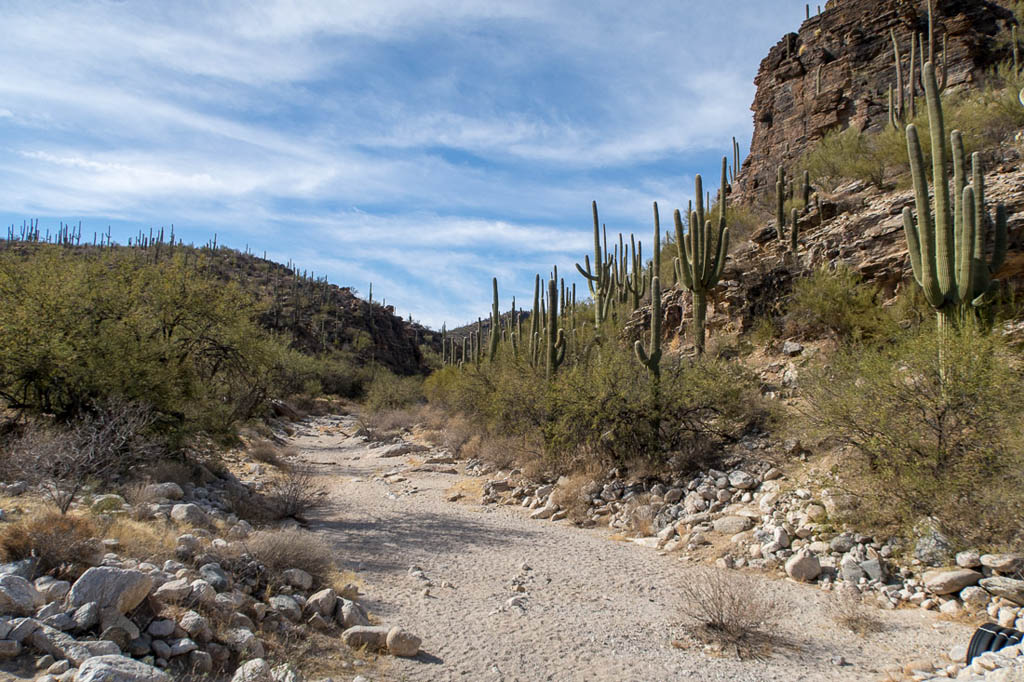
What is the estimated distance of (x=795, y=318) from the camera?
16547 millimetres

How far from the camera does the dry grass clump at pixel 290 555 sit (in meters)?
6.35

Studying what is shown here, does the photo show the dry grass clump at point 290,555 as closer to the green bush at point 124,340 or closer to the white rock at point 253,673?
the white rock at point 253,673

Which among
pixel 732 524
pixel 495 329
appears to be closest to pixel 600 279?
pixel 495 329

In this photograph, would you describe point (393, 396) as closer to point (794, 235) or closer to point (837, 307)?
point (794, 235)

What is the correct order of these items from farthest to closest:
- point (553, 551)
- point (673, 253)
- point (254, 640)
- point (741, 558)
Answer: point (673, 253) < point (553, 551) < point (741, 558) < point (254, 640)

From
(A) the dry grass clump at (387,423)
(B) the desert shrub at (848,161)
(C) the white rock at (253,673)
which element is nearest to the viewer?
(C) the white rock at (253,673)

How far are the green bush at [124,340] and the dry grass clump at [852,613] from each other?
35.2 ft

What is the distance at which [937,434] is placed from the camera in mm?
7785

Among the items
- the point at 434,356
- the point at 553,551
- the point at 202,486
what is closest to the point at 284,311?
the point at 434,356

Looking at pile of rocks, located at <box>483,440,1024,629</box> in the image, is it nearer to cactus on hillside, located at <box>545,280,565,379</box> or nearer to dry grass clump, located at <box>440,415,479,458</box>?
cactus on hillside, located at <box>545,280,565,379</box>

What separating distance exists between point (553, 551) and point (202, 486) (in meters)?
7.05

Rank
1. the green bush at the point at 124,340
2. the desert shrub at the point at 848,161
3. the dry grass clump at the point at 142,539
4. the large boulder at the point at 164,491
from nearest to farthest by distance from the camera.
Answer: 1. the dry grass clump at the point at 142,539
2. the large boulder at the point at 164,491
3. the green bush at the point at 124,340
4. the desert shrub at the point at 848,161

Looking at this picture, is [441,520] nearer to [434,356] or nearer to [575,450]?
[575,450]

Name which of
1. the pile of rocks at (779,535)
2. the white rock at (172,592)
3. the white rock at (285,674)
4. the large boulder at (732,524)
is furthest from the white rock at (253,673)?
the large boulder at (732,524)
